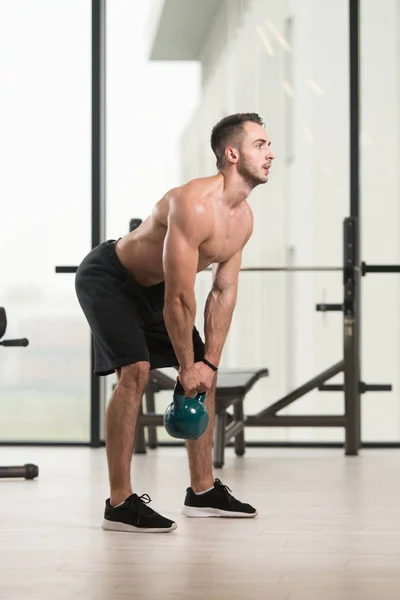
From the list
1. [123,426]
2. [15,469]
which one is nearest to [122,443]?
[123,426]

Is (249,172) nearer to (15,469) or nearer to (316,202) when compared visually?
(15,469)

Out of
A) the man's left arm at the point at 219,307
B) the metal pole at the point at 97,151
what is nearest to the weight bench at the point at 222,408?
the metal pole at the point at 97,151

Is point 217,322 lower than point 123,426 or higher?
higher

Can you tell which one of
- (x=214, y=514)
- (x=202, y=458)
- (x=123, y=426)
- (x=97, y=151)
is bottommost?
(x=214, y=514)

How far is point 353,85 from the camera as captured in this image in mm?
5645

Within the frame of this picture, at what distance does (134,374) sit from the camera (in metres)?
3.29

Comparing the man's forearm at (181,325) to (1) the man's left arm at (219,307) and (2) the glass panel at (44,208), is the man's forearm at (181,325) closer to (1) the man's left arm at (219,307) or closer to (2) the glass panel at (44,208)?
(1) the man's left arm at (219,307)

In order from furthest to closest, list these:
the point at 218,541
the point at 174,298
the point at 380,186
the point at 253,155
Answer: the point at 380,186
the point at 253,155
the point at 174,298
the point at 218,541

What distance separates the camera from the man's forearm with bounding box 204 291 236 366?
11.0ft

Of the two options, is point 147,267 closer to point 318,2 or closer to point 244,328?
point 244,328

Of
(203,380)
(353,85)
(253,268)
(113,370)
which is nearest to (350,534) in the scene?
(203,380)

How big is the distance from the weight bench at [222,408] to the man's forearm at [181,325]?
1378 mm

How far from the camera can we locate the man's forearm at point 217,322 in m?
3.36

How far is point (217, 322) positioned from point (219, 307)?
54mm
